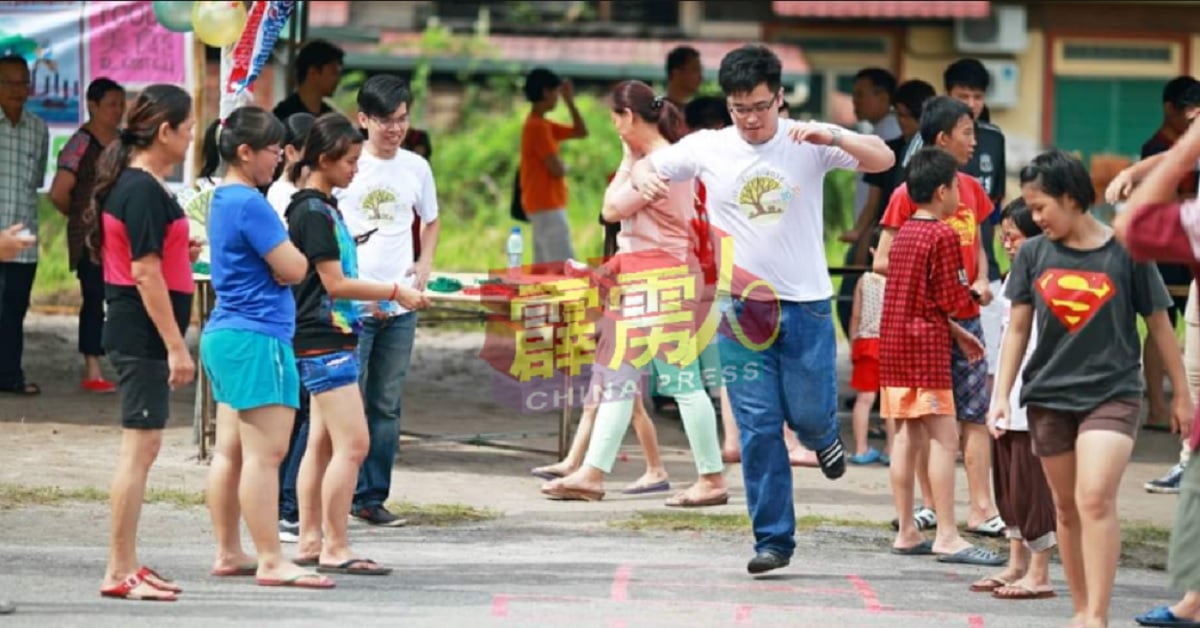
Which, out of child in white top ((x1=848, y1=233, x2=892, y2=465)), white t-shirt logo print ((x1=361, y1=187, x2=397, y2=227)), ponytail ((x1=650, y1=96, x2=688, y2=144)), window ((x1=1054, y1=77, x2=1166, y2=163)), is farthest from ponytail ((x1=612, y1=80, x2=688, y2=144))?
window ((x1=1054, y1=77, x2=1166, y2=163))

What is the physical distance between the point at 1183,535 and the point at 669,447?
689 centimetres

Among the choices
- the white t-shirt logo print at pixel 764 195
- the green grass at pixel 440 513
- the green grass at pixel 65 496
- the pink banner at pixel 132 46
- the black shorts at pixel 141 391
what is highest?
the pink banner at pixel 132 46

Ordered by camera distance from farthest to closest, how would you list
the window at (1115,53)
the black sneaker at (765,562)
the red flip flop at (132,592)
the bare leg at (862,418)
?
the window at (1115,53) → the bare leg at (862,418) → the black sneaker at (765,562) → the red flip flop at (132,592)

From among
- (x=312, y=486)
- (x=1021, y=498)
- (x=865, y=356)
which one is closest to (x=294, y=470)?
(x=312, y=486)

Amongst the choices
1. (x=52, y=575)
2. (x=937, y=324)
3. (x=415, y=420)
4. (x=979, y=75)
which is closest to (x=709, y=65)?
(x=415, y=420)

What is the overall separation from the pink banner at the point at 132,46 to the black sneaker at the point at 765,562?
637 cm

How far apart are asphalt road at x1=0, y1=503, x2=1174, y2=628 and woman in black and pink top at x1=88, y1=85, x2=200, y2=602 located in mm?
373

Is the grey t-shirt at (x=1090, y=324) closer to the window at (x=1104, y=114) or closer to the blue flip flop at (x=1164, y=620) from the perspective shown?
the blue flip flop at (x=1164, y=620)

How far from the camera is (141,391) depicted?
7.42 meters

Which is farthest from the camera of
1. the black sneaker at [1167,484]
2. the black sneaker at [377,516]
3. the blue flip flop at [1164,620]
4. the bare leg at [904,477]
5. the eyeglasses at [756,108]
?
the black sneaker at [1167,484]

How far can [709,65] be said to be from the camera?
2472 cm

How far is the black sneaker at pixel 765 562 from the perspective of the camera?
827cm

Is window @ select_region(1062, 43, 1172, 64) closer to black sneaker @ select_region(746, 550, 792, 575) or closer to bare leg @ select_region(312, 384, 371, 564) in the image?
black sneaker @ select_region(746, 550, 792, 575)

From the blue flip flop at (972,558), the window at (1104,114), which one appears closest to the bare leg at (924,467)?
the blue flip flop at (972,558)
